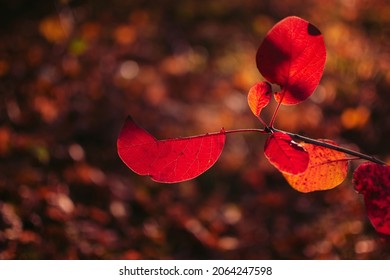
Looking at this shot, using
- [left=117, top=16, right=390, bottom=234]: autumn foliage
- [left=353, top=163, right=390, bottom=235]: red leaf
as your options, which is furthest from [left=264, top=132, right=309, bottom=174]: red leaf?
[left=353, top=163, right=390, bottom=235]: red leaf

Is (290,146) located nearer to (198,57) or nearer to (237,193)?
(237,193)

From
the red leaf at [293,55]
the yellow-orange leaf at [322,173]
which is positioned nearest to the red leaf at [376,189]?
the yellow-orange leaf at [322,173]

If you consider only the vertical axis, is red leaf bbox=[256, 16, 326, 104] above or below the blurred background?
below

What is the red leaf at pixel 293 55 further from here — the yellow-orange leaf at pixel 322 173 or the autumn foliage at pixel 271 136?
the yellow-orange leaf at pixel 322 173

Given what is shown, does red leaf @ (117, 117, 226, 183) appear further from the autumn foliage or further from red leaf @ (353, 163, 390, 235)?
red leaf @ (353, 163, 390, 235)

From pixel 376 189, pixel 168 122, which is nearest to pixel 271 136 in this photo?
pixel 376 189

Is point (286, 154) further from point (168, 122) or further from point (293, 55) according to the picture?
point (168, 122)

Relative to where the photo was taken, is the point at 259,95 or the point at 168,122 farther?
the point at 168,122
